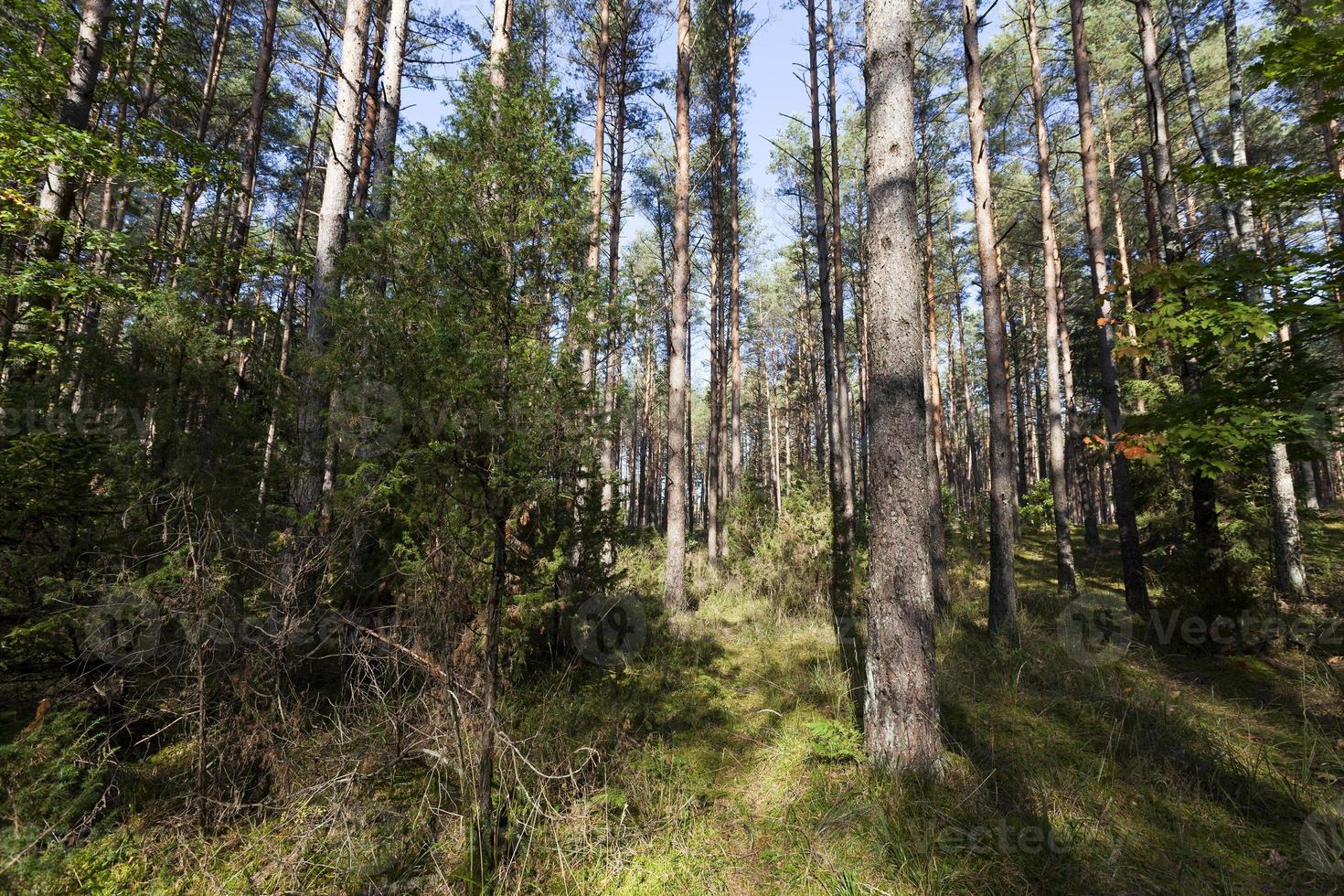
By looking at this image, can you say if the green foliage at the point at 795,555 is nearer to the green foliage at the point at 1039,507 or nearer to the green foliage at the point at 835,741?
the green foliage at the point at 835,741

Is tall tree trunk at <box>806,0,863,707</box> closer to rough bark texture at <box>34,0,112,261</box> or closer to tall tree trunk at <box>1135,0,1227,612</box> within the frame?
tall tree trunk at <box>1135,0,1227,612</box>

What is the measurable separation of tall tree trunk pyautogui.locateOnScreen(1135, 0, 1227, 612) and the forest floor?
1.62 metres

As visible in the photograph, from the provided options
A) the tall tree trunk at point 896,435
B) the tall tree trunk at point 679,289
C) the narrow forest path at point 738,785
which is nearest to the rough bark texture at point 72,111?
the tall tree trunk at point 679,289

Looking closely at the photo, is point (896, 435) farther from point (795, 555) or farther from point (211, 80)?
point (211, 80)

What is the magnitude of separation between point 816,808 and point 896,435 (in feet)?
8.72

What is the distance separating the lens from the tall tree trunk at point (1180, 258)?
21.8ft

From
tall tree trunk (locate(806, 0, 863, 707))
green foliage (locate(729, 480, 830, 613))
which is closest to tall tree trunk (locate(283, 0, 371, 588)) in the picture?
Result: tall tree trunk (locate(806, 0, 863, 707))

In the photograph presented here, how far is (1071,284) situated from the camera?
21.3 meters

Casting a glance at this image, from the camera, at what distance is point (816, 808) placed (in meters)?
3.38

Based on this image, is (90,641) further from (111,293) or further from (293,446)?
(111,293)

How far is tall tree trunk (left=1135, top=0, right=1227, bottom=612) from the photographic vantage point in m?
6.64

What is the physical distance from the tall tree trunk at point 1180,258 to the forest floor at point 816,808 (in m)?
1.62

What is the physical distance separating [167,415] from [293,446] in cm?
156

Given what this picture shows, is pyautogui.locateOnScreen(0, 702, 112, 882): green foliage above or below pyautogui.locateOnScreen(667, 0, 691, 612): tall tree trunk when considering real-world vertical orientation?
below
